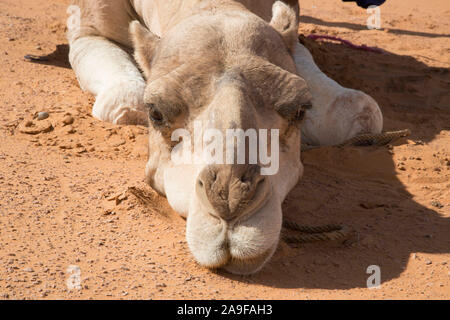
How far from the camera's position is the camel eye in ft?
11.7

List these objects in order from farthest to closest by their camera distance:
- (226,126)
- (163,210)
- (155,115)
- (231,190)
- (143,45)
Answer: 1. (143,45)
2. (163,210)
3. (155,115)
4. (226,126)
5. (231,190)

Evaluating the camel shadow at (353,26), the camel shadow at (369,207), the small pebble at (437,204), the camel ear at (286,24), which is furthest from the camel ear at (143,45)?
the camel shadow at (353,26)

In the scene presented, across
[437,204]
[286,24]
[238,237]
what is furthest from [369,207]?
[238,237]

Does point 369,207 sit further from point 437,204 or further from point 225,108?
point 225,108

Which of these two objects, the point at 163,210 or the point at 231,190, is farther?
the point at 163,210

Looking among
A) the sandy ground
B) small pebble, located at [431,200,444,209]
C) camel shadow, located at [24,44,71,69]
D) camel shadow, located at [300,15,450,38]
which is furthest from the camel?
camel shadow, located at [300,15,450,38]

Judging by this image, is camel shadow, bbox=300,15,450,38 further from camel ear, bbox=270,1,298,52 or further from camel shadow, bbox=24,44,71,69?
camel ear, bbox=270,1,298,52

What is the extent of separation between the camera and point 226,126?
3.03 m

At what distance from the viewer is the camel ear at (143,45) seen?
13.6ft

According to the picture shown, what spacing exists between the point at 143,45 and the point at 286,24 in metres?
1.00

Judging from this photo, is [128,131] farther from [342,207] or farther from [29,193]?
[342,207]

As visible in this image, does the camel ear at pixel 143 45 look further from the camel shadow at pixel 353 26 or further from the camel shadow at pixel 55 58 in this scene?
the camel shadow at pixel 353 26

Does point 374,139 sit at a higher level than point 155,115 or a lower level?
lower

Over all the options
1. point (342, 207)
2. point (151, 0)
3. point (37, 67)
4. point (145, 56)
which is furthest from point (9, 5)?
point (342, 207)
